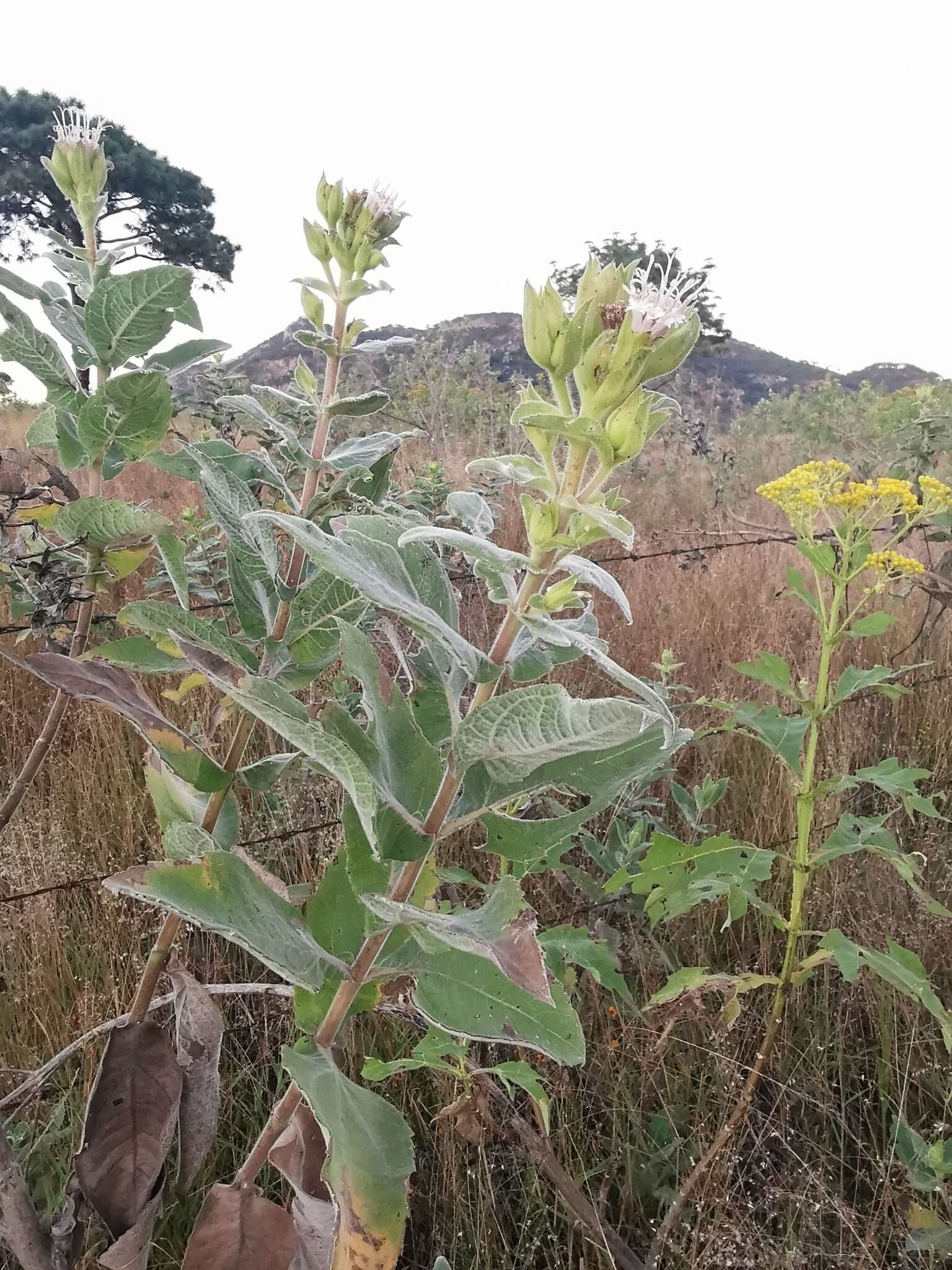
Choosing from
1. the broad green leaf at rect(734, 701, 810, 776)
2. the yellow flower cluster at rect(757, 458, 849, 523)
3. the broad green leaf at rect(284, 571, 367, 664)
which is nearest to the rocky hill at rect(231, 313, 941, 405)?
the yellow flower cluster at rect(757, 458, 849, 523)

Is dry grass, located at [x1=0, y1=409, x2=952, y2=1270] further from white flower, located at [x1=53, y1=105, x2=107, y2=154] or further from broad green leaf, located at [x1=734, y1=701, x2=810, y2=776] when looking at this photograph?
white flower, located at [x1=53, y1=105, x2=107, y2=154]

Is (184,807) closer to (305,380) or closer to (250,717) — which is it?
(250,717)

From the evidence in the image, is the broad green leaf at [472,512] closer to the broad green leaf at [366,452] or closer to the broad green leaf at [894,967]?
the broad green leaf at [366,452]

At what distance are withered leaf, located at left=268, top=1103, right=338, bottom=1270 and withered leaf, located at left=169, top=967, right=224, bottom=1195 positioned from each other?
242 millimetres

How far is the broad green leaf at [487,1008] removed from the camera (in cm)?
69

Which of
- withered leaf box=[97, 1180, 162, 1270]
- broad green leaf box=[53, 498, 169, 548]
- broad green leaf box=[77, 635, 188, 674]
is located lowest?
withered leaf box=[97, 1180, 162, 1270]

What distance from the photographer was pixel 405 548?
70cm

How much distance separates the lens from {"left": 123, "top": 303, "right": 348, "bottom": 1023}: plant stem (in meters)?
0.94

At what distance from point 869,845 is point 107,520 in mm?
1479

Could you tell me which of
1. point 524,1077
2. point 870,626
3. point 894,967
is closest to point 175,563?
point 524,1077

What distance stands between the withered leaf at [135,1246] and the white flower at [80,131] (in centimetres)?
138

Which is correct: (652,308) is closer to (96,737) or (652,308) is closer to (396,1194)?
(396,1194)

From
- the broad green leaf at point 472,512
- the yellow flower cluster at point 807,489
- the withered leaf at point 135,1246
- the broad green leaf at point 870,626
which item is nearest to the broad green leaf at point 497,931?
the broad green leaf at point 472,512

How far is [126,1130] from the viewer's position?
994 mm
